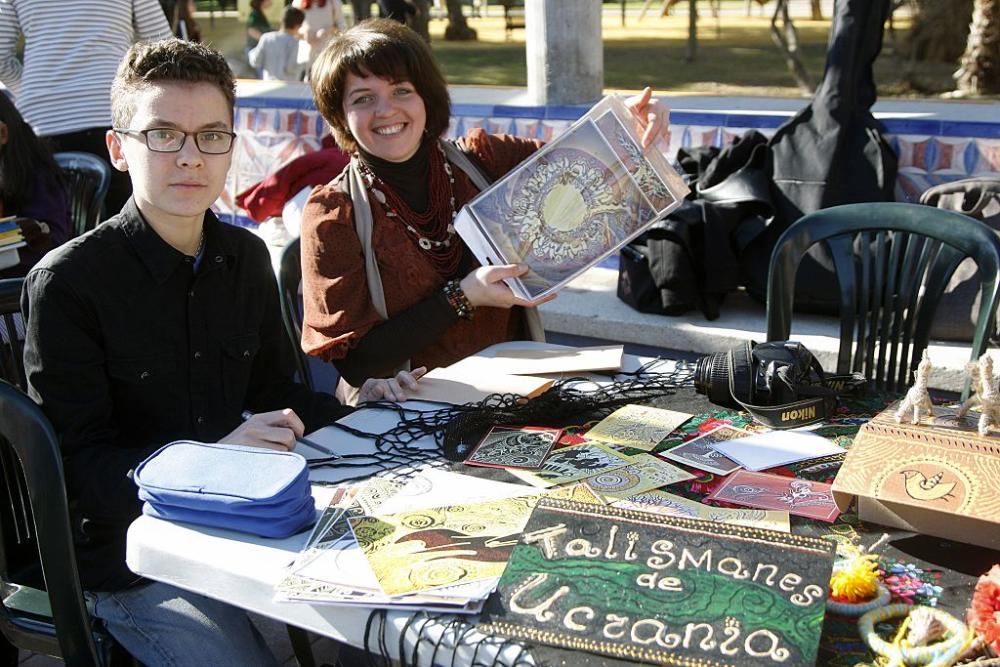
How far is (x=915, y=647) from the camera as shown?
128 cm

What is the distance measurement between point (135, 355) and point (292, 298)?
0.95 m

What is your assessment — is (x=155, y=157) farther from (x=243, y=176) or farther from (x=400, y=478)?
(x=243, y=176)

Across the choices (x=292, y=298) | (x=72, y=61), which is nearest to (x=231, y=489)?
(x=292, y=298)

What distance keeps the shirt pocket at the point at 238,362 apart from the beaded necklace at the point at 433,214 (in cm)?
59

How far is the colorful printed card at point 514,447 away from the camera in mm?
1902

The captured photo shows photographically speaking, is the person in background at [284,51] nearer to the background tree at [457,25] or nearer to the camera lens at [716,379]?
the camera lens at [716,379]

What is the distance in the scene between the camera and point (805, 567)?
1.39m

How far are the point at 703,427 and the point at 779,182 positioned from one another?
8.14 feet

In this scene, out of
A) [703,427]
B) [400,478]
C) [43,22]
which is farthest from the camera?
[43,22]

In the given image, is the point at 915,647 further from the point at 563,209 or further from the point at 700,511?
the point at 563,209

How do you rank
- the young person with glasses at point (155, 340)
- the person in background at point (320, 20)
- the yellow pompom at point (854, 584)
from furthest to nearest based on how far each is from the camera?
the person in background at point (320, 20) < the young person with glasses at point (155, 340) < the yellow pompom at point (854, 584)

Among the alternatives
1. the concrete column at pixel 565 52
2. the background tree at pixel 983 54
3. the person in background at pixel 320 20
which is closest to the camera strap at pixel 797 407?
the concrete column at pixel 565 52

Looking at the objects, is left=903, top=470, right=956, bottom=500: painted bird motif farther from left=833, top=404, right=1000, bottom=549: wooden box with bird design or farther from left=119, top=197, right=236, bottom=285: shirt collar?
left=119, top=197, right=236, bottom=285: shirt collar

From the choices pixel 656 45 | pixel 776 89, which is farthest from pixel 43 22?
pixel 656 45
